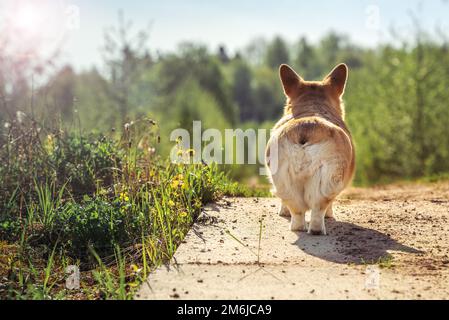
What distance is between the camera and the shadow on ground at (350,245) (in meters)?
4.63

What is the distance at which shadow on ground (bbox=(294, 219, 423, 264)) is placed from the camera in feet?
15.2

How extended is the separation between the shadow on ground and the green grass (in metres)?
1.12

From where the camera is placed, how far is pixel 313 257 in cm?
462

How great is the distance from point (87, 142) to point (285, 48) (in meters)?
99.3

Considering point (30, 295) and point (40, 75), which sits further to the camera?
point (40, 75)

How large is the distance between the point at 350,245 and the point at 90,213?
2265 mm

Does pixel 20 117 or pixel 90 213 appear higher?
pixel 20 117

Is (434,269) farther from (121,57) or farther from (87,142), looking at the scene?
(121,57)

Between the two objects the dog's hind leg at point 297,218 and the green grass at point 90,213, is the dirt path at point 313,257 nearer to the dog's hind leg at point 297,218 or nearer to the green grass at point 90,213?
the dog's hind leg at point 297,218

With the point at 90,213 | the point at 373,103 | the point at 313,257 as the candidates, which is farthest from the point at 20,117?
the point at 373,103

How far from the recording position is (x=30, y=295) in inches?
165

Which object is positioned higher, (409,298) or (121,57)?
(121,57)

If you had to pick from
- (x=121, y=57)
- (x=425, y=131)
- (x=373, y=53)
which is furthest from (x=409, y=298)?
(x=373, y=53)

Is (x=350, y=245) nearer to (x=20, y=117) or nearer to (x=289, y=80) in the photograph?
(x=289, y=80)
